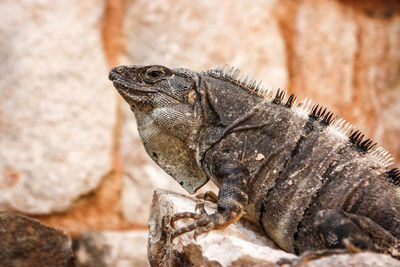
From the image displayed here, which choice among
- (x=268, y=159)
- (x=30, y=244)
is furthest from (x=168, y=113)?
(x=30, y=244)

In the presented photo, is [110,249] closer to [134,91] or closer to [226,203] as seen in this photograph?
[134,91]

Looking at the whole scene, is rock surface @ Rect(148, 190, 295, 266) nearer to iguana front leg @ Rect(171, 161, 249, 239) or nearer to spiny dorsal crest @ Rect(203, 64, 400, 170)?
iguana front leg @ Rect(171, 161, 249, 239)

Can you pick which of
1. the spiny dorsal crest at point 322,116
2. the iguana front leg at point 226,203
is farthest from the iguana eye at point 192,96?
the iguana front leg at point 226,203

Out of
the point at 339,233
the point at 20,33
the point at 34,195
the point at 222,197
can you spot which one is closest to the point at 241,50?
the point at 20,33

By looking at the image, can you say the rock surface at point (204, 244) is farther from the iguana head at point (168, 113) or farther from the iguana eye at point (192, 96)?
the iguana eye at point (192, 96)

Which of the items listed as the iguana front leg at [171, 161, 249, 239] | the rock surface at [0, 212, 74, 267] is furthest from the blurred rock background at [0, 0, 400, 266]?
the iguana front leg at [171, 161, 249, 239]

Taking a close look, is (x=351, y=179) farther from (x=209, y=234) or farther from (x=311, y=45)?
(x=311, y=45)
